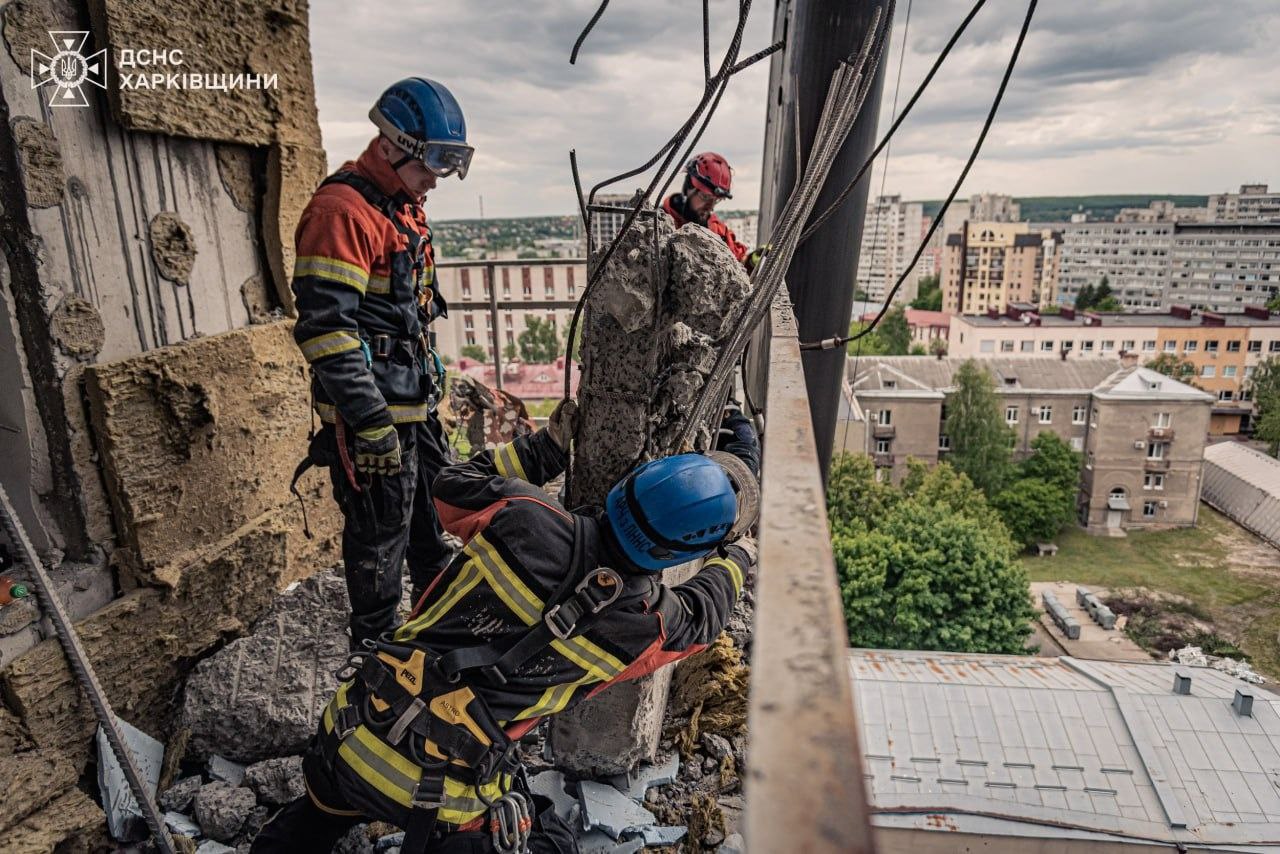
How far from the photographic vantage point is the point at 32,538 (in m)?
2.70

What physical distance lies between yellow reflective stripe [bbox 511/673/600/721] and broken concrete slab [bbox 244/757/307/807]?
1.27m

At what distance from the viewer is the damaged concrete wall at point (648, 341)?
2.40 meters

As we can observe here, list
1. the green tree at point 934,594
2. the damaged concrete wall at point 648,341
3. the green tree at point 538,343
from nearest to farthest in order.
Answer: the damaged concrete wall at point 648,341 < the green tree at point 934,594 < the green tree at point 538,343

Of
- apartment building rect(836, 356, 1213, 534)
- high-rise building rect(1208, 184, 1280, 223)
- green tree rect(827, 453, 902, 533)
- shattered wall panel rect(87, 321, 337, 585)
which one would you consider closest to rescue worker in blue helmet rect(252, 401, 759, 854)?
shattered wall panel rect(87, 321, 337, 585)

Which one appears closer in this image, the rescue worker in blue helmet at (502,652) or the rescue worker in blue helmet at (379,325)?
the rescue worker in blue helmet at (502,652)

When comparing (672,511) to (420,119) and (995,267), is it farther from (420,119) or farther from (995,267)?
(995,267)

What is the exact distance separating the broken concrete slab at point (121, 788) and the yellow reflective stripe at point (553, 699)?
146 cm

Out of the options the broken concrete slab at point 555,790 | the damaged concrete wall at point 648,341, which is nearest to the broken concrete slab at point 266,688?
the broken concrete slab at point 555,790

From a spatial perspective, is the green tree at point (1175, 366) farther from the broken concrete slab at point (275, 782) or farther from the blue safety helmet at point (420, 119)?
the broken concrete slab at point (275, 782)

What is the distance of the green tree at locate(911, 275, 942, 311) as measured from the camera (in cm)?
7650

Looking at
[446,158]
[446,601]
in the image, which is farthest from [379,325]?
[446,601]

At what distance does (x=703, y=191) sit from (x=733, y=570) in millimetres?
2606

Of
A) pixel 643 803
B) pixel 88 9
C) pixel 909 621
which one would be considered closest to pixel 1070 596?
pixel 909 621

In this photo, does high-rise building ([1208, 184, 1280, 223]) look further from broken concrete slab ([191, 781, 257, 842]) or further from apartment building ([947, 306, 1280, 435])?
broken concrete slab ([191, 781, 257, 842])
